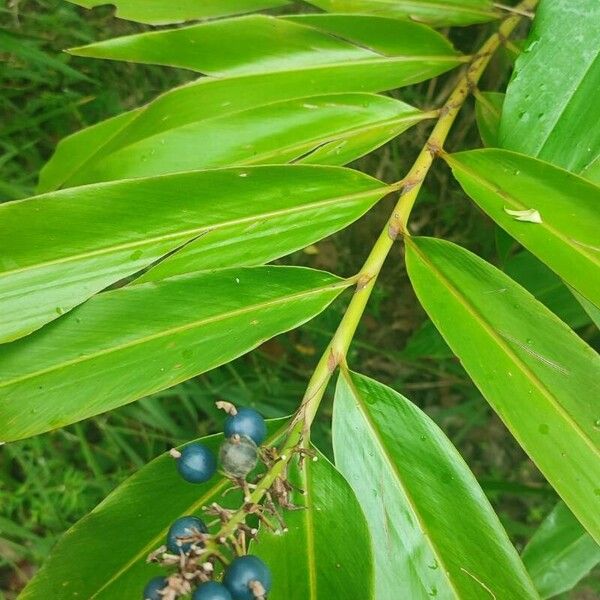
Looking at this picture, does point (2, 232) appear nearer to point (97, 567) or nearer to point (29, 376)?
point (29, 376)

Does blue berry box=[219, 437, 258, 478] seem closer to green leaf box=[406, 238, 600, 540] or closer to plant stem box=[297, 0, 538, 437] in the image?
plant stem box=[297, 0, 538, 437]

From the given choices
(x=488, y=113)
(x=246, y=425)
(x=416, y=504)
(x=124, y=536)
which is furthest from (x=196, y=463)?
(x=488, y=113)

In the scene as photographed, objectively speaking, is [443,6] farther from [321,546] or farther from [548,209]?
[321,546]

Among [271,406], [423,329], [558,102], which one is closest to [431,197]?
[423,329]

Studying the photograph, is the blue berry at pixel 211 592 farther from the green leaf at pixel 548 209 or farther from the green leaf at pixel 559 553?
the green leaf at pixel 559 553

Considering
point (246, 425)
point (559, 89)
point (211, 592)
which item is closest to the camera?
point (211, 592)

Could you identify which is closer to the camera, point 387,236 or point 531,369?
point 531,369

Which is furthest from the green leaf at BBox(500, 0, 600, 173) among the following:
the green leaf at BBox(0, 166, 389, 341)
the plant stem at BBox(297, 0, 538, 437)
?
the green leaf at BBox(0, 166, 389, 341)
